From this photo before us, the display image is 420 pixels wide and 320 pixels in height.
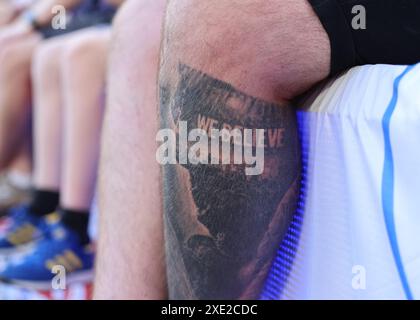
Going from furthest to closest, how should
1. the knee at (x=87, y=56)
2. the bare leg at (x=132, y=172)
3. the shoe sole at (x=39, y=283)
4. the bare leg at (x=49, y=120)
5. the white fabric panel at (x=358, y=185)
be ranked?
1. the bare leg at (x=49, y=120)
2. the knee at (x=87, y=56)
3. the shoe sole at (x=39, y=283)
4. the bare leg at (x=132, y=172)
5. the white fabric panel at (x=358, y=185)

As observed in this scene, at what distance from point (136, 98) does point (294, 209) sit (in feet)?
0.91

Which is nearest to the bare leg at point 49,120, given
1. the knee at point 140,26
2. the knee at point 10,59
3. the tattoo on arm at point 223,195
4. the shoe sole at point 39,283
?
the knee at point 10,59

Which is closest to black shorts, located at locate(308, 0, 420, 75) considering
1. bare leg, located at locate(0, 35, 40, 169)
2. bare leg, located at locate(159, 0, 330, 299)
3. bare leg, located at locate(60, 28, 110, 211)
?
bare leg, located at locate(159, 0, 330, 299)

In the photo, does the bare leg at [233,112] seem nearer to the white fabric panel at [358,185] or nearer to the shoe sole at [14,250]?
the white fabric panel at [358,185]

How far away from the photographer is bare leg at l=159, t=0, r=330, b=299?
1.73 ft

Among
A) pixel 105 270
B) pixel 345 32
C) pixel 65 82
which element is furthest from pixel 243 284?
pixel 65 82

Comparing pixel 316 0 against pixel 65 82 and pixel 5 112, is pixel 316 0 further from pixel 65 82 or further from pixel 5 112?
pixel 5 112

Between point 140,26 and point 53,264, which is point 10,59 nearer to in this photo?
point 53,264

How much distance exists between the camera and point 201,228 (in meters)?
0.57

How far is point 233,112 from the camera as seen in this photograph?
540 millimetres

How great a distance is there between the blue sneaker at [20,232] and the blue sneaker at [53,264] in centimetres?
16

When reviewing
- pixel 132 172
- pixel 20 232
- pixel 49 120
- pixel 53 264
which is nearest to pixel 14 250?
pixel 20 232

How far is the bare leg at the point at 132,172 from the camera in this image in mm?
674

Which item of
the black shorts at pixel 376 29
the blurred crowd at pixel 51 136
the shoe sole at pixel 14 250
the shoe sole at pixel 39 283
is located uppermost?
the black shorts at pixel 376 29
